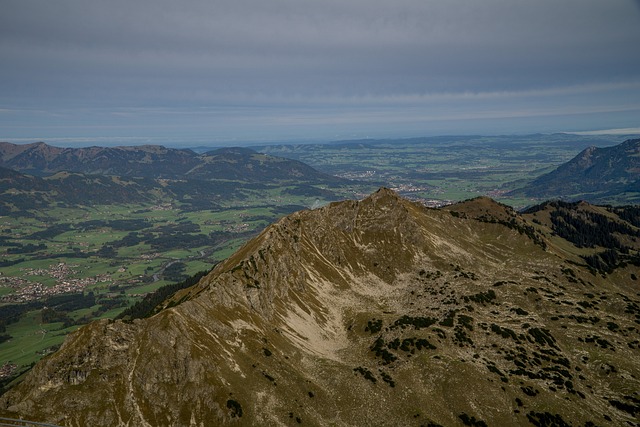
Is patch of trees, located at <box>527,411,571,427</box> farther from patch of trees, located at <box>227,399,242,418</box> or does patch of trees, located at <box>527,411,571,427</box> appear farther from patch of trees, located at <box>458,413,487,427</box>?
patch of trees, located at <box>227,399,242,418</box>

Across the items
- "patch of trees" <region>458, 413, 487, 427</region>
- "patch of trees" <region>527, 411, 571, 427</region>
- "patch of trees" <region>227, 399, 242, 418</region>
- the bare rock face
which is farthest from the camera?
"patch of trees" <region>458, 413, 487, 427</region>

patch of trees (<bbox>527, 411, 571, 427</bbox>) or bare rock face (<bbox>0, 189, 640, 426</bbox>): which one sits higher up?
bare rock face (<bbox>0, 189, 640, 426</bbox>)

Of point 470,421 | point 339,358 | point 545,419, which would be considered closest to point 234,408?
point 339,358

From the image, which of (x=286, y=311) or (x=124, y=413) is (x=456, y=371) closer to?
(x=286, y=311)

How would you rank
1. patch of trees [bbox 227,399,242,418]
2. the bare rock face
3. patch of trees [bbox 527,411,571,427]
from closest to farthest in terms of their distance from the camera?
patch of trees [bbox 227,399,242,418]
the bare rock face
patch of trees [bbox 527,411,571,427]

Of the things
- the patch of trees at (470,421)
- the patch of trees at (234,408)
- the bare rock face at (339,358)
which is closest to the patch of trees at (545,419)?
the bare rock face at (339,358)

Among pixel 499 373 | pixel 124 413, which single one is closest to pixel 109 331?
pixel 124 413

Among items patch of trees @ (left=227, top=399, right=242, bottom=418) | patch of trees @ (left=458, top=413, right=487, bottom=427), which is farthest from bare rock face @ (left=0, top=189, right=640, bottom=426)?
patch of trees @ (left=227, top=399, right=242, bottom=418)

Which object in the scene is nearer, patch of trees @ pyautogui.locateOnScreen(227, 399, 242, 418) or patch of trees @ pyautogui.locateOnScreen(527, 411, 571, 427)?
patch of trees @ pyautogui.locateOnScreen(227, 399, 242, 418)

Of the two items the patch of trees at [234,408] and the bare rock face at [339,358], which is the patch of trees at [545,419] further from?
the patch of trees at [234,408]

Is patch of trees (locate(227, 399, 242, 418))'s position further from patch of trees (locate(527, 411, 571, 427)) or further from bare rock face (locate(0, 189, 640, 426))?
patch of trees (locate(527, 411, 571, 427))
